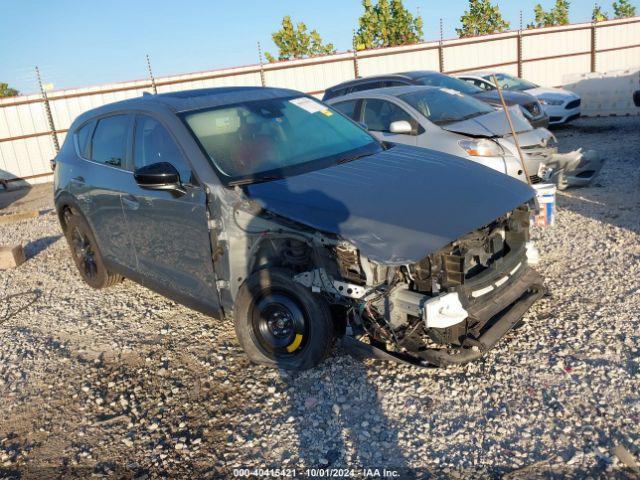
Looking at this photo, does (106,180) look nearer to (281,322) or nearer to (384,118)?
(281,322)

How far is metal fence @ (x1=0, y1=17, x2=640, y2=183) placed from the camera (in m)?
16.0

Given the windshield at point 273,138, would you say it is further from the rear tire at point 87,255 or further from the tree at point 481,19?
the tree at point 481,19

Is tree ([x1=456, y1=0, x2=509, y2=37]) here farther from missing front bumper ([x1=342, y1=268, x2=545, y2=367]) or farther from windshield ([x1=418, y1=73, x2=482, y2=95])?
missing front bumper ([x1=342, y1=268, x2=545, y2=367])

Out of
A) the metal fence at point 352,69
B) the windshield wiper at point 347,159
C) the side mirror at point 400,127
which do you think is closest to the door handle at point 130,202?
the windshield wiper at point 347,159

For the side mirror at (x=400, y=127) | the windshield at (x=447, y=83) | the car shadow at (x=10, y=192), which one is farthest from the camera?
the car shadow at (x=10, y=192)

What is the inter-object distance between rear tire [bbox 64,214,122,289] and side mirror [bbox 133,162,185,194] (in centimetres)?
187

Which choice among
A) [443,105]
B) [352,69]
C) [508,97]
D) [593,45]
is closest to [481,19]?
[593,45]

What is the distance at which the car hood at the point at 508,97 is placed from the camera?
11328mm

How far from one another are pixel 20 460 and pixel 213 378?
126cm

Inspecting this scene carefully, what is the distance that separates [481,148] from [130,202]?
4556 millimetres

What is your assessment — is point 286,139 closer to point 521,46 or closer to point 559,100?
point 559,100

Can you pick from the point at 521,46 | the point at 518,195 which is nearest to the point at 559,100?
the point at 521,46

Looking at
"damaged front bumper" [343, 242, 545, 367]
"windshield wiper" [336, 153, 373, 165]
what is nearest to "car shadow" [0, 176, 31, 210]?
"windshield wiper" [336, 153, 373, 165]

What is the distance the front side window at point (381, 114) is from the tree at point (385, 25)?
1016 inches
